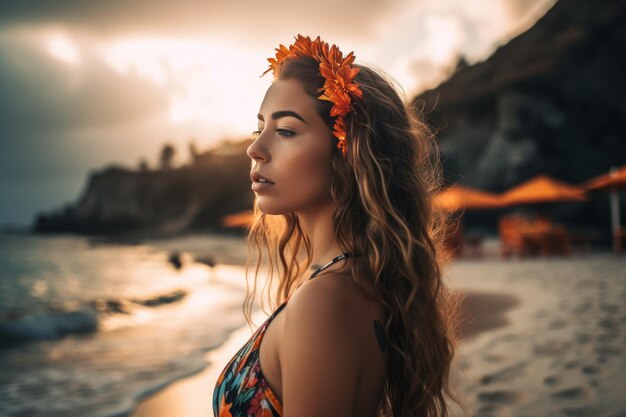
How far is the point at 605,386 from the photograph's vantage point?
3699 millimetres

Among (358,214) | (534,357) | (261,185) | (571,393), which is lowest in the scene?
(571,393)

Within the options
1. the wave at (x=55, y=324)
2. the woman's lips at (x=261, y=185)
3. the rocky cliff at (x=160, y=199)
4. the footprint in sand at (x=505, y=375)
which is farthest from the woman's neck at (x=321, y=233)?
the rocky cliff at (x=160, y=199)

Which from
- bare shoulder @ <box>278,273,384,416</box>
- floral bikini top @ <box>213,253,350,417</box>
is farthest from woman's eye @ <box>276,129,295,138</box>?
bare shoulder @ <box>278,273,384,416</box>

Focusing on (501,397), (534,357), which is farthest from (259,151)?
(534,357)

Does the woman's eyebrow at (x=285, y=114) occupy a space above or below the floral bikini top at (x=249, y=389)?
above

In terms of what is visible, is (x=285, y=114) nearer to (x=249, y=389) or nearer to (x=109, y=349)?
(x=249, y=389)

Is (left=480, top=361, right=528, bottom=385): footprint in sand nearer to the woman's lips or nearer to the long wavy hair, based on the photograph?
the long wavy hair

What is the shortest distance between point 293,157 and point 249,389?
60 centimetres

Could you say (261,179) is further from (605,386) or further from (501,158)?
(501,158)

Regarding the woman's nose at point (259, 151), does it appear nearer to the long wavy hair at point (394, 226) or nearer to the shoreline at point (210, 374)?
the long wavy hair at point (394, 226)

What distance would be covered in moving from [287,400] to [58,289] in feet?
80.5

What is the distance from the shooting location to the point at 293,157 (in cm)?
132

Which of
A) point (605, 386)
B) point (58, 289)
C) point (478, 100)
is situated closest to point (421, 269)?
point (605, 386)

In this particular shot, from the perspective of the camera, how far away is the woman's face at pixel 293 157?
4.34ft
